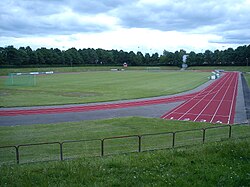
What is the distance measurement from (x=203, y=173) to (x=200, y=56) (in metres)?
174

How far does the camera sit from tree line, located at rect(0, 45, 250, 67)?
135875 mm

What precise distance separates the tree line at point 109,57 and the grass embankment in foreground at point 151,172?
130161mm

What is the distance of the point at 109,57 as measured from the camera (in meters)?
183

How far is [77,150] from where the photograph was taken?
15758mm

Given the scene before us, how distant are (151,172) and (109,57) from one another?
177 m

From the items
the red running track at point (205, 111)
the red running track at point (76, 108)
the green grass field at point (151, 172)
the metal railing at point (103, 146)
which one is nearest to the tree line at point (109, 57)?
the red running track at point (76, 108)

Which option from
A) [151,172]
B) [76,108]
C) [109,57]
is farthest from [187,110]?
[109,57]

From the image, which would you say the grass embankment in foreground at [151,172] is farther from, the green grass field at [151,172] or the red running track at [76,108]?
the red running track at [76,108]

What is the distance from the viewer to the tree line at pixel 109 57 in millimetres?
135875

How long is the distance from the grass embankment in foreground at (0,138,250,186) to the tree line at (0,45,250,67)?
5124 inches

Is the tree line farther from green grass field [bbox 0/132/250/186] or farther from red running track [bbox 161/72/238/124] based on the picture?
green grass field [bbox 0/132/250/186]

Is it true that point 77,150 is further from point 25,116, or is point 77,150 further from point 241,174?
point 25,116

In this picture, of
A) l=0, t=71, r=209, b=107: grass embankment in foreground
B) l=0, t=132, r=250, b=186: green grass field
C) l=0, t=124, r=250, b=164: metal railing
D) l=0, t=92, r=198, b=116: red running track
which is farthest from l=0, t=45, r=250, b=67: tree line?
l=0, t=132, r=250, b=186: green grass field

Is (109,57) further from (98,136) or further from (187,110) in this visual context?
(98,136)
